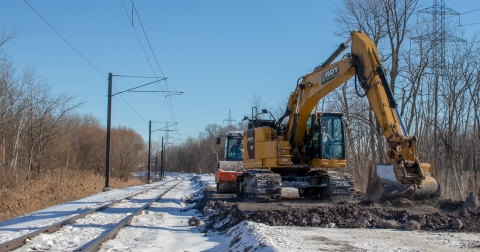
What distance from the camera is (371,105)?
1195 centimetres

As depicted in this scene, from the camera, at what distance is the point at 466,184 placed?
82.4ft

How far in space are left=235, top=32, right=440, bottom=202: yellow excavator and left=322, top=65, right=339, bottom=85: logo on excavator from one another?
0.09 ft

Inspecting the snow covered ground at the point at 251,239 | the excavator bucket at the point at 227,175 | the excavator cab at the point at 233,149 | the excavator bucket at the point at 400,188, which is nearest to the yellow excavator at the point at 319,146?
the excavator bucket at the point at 400,188

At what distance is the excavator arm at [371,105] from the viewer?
35.3 feet

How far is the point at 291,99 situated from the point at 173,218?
595cm

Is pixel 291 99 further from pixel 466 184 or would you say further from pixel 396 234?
pixel 466 184

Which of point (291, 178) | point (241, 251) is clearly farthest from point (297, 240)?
point (291, 178)

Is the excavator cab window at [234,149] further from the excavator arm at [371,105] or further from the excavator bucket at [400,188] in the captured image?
the excavator bucket at [400,188]

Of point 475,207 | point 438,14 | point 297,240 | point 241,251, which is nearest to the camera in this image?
point 241,251

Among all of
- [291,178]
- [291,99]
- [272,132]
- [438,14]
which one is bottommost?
[291,178]

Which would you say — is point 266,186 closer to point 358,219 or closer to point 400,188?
point 400,188

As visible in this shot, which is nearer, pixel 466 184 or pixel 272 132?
pixel 272 132

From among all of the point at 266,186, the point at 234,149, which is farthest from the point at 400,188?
the point at 234,149

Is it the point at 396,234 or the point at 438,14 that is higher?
the point at 438,14
